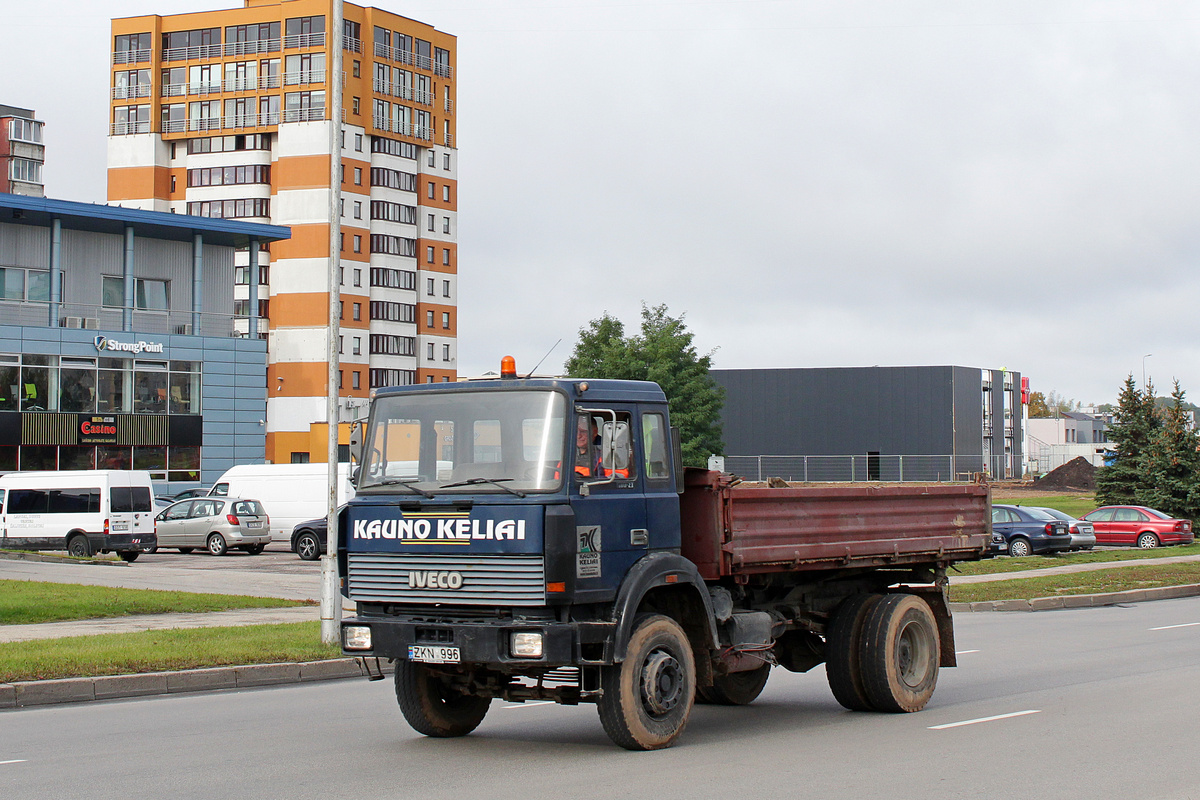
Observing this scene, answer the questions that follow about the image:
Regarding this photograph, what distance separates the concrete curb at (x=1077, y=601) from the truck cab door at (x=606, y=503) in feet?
47.5


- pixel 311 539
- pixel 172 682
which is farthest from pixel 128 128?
pixel 172 682

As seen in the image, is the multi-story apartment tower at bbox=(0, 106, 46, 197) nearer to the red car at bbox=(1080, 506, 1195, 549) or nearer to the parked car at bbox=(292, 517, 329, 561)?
the parked car at bbox=(292, 517, 329, 561)

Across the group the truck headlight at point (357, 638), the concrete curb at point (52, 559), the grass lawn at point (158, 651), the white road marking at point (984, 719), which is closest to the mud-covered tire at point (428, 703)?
the truck headlight at point (357, 638)

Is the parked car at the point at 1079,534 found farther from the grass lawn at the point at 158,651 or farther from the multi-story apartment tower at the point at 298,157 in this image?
the multi-story apartment tower at the point at 298,157

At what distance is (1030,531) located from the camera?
35.3 metres

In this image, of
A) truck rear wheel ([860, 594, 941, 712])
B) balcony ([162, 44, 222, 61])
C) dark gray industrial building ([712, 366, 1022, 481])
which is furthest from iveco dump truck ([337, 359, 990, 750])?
balcony ([162, 44, 222, 61])

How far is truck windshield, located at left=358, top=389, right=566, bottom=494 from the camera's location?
872 centimetres

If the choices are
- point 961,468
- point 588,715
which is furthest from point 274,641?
point 961,468

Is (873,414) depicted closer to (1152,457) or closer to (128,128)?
(1152,457)

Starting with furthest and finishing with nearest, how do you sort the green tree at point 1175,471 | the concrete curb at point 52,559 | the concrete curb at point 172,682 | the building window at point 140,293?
the building window at point 140,293 → the green tree at point 1175,471 → the concrete curb at point 52,559 → the concrete curb at point 172,682

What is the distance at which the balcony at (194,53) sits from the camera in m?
88.6

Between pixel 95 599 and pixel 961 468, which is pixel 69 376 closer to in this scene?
pixel 95 599

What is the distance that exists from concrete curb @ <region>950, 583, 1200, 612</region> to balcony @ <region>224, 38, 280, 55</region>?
74550mm

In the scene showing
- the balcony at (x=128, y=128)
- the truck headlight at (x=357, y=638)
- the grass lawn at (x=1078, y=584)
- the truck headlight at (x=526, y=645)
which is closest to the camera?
the truck headlight at (x=526, y=645)
